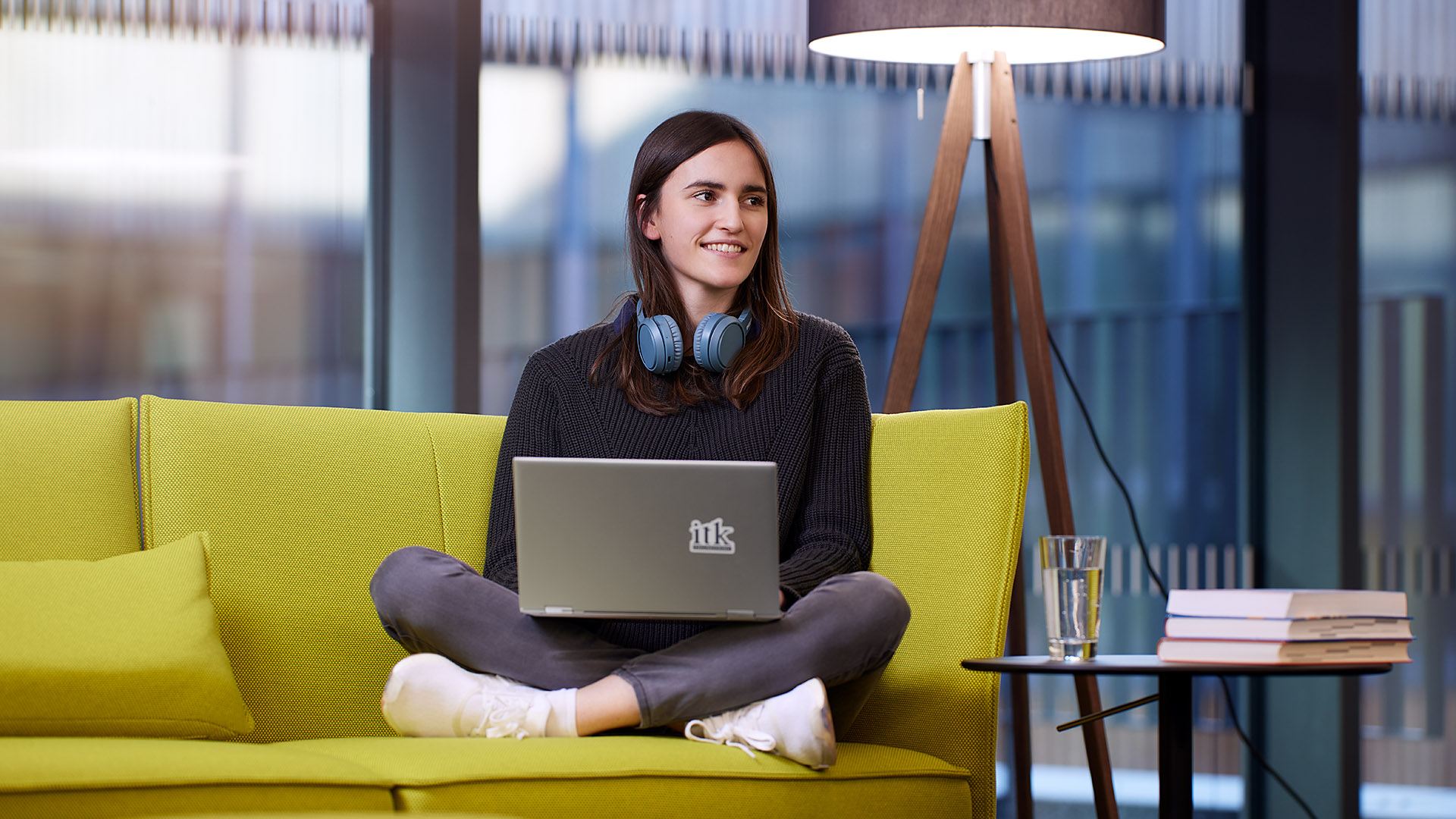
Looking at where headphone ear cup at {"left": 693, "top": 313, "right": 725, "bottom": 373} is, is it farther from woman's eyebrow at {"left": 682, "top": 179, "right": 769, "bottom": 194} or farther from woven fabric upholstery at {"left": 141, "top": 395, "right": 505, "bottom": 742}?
woven fabric upholstery at {"left": 141, "top": 395, "right": 505, "bottom": 742}

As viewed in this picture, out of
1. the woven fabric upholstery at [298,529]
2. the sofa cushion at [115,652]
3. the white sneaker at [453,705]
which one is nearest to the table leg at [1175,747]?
the white sneaker at [453,705]

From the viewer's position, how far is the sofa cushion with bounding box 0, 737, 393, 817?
1.85 meters

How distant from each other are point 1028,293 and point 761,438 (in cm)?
80

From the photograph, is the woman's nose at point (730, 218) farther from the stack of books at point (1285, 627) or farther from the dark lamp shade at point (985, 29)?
the stack of books at point (1285, 627)

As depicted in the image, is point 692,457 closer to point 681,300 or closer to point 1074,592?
point 681,300

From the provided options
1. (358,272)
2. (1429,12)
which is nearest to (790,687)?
(358,272)

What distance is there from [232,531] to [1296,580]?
2706 millimetres

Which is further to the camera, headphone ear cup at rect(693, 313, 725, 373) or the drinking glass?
headphone ear cup at rect(693, 313, 725, 373)

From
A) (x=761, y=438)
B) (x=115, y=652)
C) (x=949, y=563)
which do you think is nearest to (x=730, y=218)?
(x=761, y=438)

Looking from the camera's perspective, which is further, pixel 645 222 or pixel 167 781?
pixel 645 222

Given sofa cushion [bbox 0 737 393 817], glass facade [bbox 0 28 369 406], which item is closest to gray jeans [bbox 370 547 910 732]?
sofa cushion [bbox 0 737 393 817]

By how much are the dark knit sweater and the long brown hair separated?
0.06 ft

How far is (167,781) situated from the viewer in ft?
6.24

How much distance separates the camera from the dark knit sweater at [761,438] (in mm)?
2484
